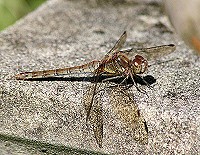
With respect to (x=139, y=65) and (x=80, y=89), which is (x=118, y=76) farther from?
(x=80, y=89)

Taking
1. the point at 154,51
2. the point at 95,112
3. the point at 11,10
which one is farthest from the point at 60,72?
the point at 11,10

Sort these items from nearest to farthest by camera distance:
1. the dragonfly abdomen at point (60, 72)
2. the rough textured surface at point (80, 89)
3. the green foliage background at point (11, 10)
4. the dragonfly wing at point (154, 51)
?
the rough textured surface at point (80, 89), the dragonfly abdomen at point (60, 72), the dragonfly wing at point (154, 51), the green foliage background at point (11, 10)

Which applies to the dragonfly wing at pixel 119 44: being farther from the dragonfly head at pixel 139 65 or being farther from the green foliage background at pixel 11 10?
the green foliage background at pixel 11 10

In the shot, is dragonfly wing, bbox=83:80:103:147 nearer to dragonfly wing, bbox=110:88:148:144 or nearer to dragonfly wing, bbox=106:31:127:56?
dragonfly wing, bbox=110:88:148:144

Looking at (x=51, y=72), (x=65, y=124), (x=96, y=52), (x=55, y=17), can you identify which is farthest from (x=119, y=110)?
(x=55, y=17)

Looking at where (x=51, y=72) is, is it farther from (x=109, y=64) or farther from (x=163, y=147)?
(x=163, y=147)

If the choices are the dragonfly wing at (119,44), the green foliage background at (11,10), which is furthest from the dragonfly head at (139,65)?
the green foliage background at (11,10)

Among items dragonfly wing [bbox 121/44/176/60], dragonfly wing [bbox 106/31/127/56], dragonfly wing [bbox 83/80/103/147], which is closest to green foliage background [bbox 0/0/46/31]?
dragonfly wing [bbox 106/31/127/56]
